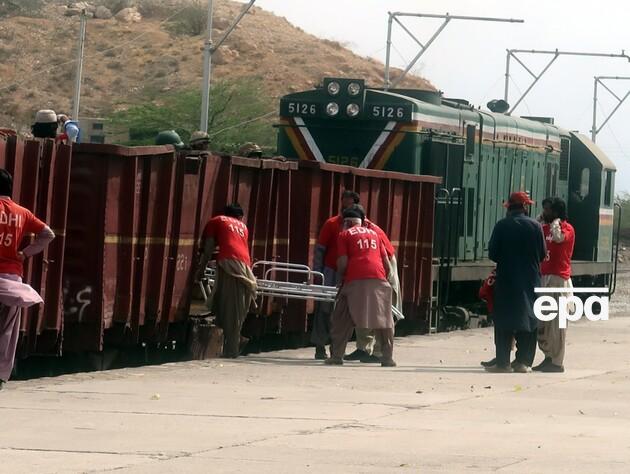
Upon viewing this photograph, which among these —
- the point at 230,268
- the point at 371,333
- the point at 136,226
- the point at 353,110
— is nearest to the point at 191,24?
the point at 353,110

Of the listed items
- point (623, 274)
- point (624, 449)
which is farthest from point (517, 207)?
point (623, 274)

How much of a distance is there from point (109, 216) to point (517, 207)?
441cm

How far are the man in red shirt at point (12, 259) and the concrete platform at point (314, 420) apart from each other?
1.50 ft

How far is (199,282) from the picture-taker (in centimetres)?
1698

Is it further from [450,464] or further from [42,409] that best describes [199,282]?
[450,464]

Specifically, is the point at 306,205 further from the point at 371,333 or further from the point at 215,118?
the point at 215,118

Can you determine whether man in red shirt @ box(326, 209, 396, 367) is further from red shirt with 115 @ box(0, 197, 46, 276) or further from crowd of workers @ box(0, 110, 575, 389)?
red shirt with 115 @ box(0, 197, 46, 276)

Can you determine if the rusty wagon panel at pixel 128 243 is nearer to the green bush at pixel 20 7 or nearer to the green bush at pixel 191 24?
the green bush at pixel 191 24

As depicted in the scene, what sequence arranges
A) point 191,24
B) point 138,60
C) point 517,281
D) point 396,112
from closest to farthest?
point 517,281 → point 396,112 → point 138,60 → point 191,24

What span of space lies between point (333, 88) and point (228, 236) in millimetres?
6927

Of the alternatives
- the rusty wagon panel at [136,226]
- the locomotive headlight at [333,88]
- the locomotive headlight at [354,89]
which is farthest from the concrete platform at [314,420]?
the locomotive headlight at [333,88]

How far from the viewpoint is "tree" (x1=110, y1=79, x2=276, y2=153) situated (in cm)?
6159

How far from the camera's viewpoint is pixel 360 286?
54.1 feet

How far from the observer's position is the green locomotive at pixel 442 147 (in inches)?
899
